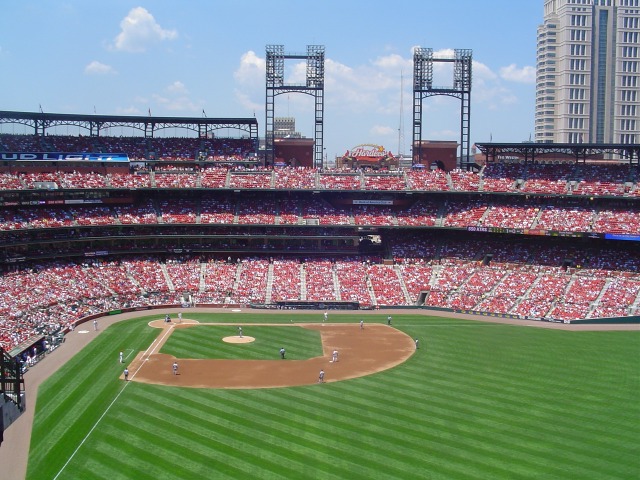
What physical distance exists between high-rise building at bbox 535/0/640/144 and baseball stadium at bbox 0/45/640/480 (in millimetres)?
61502

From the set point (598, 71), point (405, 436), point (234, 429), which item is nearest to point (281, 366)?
point (234, 429)

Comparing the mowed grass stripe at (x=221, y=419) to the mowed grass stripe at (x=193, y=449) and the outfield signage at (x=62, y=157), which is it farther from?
the outfield signage at (x=62, y=157)

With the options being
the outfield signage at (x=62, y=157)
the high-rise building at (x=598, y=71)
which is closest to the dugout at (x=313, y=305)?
the outfield signage at (x=62, y=157)

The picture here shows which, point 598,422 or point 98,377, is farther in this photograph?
point 98,377

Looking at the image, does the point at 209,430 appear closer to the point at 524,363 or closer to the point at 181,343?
the point at 181,343

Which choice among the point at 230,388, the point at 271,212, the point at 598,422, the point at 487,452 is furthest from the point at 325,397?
the point at 271,212

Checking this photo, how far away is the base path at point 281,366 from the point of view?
40.4 m

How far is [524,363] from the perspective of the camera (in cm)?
4488

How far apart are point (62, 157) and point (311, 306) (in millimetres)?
33733

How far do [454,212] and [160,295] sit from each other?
113 ft

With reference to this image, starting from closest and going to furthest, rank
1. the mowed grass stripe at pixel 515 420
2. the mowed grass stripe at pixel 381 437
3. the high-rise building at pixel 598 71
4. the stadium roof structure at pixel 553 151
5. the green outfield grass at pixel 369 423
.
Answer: the green outfield grass at pixel 369 423 < the mowed grass stripe at pixel 381 437 < the mowed grass stripe at pixel 515 420 < the stadium roof structure at pixel 553 151 < the high-rise building at pixel 598 71

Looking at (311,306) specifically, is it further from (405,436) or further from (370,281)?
(405,436)

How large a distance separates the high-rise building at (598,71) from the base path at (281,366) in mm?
102306

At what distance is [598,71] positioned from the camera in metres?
135
